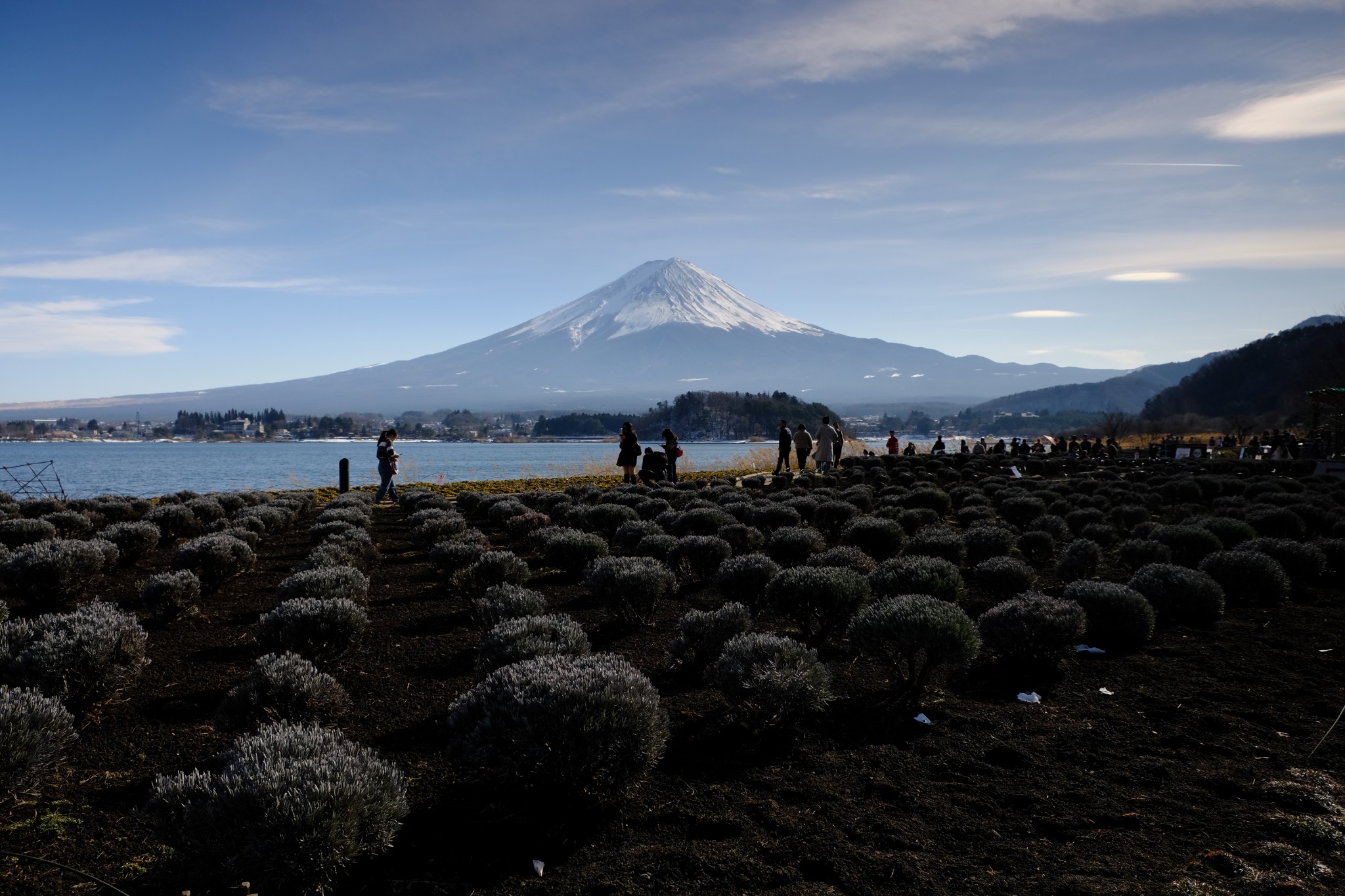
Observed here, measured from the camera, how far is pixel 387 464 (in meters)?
20.3

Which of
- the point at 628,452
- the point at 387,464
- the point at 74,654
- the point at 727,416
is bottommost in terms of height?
the point at 74,654

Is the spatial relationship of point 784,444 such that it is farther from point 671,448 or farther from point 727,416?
point 727,416

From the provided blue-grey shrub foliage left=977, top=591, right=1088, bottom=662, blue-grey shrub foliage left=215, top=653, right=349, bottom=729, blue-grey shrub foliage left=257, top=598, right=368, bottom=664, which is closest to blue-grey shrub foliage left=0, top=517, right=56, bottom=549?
blue-grey shrub foliage left=257, top=598, right=368, bottom=664

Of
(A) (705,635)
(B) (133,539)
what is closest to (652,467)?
(B) (133,539)

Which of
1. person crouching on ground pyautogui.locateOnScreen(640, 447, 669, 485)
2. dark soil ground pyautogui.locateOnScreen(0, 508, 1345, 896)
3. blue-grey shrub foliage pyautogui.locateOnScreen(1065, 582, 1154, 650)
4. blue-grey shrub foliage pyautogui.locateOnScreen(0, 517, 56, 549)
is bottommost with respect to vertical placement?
dark soil ground pyautogui.locateOnScreen(0, 508, 1345, 896)

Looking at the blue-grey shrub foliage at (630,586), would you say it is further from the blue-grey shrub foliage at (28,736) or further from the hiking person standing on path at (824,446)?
the hiking person standing on path at (824,446)

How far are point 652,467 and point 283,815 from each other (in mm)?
19017

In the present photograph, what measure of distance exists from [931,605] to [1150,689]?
5.99 ft

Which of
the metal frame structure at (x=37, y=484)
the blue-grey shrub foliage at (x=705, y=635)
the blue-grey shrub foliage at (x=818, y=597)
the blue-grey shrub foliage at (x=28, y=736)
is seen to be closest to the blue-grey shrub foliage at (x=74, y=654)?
the blue-grey shrub foliage at (x=28, y=736)

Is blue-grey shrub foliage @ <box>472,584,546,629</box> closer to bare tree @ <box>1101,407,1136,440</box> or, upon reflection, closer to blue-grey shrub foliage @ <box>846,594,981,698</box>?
blue-grey shrub foliage @ <box>846,594,981,698</box>

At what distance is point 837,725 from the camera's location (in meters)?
5.14

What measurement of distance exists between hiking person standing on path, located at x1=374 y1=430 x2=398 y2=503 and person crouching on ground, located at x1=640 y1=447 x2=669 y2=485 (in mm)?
6675

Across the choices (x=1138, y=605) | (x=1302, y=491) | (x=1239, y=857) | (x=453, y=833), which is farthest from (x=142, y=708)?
(x=1302, y=491)

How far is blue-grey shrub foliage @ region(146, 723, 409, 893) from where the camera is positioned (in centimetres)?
307
